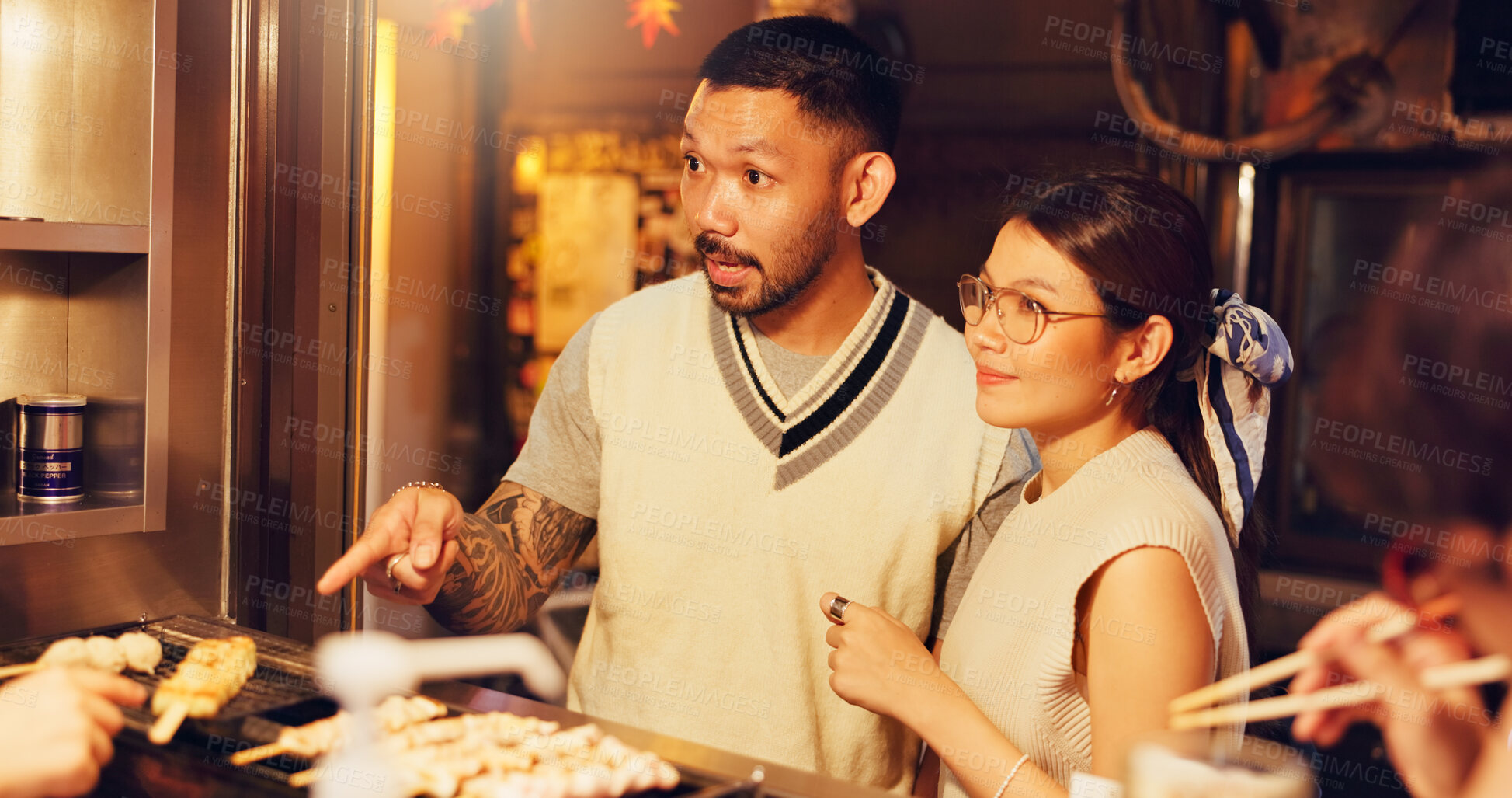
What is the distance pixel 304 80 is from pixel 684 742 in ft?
4.33

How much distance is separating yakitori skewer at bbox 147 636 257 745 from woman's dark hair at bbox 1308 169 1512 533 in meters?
1.26

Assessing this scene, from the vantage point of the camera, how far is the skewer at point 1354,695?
99 cm

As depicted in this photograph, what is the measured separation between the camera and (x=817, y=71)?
192cm

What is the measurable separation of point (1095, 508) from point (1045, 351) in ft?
0.77

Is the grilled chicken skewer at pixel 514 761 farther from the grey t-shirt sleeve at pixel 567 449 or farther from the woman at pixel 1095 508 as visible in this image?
the grey t-shirt sleeve at pixel 567 449

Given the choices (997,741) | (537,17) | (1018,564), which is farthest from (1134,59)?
(997,741)

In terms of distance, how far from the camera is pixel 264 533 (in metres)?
2.03

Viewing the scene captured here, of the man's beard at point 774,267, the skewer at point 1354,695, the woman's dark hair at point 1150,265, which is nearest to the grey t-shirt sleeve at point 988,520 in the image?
the woman's dark hair at point 1150,265

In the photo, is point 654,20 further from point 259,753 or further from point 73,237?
point 259,753

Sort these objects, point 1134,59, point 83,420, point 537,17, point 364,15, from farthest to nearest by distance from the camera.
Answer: point 537,17, point 1134,59, point 364,15, point 83,420

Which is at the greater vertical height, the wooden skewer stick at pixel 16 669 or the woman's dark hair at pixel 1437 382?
the woman's dark hair at pixel 1437 382

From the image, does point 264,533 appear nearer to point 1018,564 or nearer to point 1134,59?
point 1018,564

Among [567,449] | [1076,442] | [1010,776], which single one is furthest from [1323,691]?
[567,449]

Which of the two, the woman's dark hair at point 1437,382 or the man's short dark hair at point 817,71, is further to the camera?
the man's short dark hair at point 817,71
